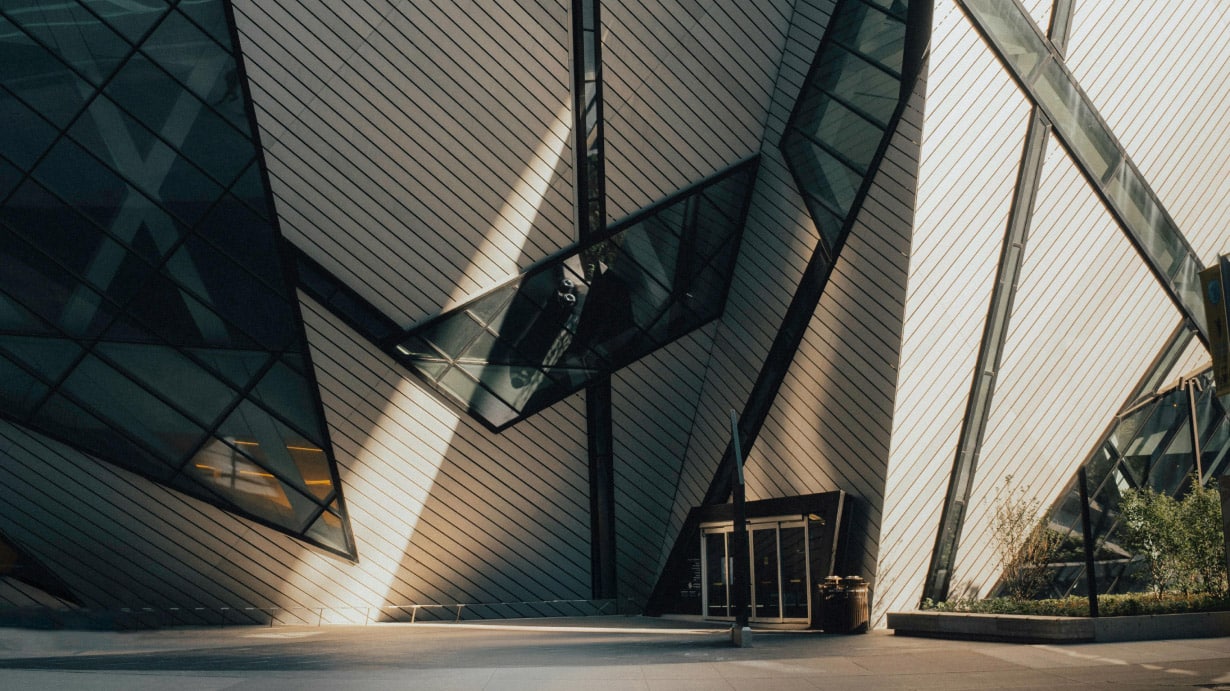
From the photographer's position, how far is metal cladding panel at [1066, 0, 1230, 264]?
14477 millimetres

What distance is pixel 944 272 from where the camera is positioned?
47.7 feet

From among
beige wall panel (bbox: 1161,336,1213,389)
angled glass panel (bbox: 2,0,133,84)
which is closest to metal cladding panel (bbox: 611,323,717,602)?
beige wall panel (bbox: 1161,336,1213,389)

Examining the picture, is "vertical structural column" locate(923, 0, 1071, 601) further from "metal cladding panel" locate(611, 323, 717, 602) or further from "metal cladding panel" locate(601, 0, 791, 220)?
"metal cladding panel" locate(611, 323, 717, 602)

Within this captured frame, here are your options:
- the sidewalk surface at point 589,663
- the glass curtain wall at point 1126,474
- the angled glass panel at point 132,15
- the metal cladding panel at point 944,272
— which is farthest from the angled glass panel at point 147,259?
the glass curtain wall at point 1126,474

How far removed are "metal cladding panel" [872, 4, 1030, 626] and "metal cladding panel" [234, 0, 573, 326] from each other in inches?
277

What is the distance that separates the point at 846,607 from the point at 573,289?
8.21 meters

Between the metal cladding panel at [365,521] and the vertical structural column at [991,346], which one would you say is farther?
the metal cladding panel at [365,521]

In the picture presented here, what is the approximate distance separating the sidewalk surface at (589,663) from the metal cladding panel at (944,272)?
215 cm

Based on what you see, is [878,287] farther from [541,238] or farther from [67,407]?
[67,407]

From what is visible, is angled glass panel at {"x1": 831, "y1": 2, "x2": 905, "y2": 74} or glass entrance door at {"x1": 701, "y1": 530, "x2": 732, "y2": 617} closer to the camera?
angled glass panel at {"x1": 831, "y1": 2, "x2": 905, "y2": 74}

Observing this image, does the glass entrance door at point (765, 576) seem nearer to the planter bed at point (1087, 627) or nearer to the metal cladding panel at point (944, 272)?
the metal cladding panel at point (944, 272)

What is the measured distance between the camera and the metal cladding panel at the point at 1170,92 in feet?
47.5

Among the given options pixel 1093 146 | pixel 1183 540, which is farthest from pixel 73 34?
pixel 1183 540

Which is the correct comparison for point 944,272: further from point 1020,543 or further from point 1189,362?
point 1189,362
